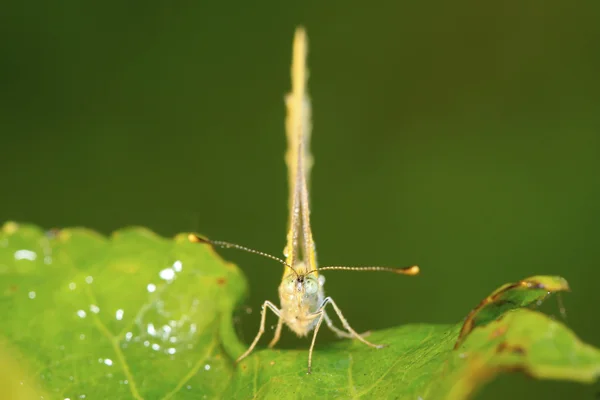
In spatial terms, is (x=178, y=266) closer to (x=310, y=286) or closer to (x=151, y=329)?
(x=151, y=329)

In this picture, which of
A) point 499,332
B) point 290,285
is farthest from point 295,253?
point 499,332

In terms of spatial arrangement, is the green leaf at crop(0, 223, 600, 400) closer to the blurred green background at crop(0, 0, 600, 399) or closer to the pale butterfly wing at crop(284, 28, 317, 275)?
the pale butterfly wing at crop(284, 28, 317, 275)

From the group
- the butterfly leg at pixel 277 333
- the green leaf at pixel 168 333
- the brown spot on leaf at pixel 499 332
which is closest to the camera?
the brown spot on leaf at pixel 499 332

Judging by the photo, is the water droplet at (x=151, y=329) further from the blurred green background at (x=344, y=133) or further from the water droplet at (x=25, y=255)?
the blurred green background at (x=344, y=133)

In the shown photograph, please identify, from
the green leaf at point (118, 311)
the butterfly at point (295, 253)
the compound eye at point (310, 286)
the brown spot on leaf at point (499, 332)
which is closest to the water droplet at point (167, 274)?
the green leaf at point (118, 311)

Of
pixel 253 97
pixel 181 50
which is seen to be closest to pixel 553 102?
pixel 253 97

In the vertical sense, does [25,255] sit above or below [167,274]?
above
